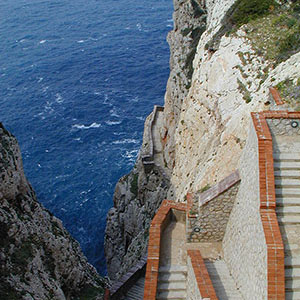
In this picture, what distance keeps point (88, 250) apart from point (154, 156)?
14.9m

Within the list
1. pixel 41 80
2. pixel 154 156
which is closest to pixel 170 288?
pixel 154 156

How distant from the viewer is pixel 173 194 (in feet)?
98.0

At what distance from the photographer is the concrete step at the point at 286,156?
13.5 m

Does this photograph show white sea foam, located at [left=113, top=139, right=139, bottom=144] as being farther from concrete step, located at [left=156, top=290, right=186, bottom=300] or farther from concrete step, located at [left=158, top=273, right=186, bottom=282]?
concrete step, located at [left=156, top=290, right=186, bottom=300]

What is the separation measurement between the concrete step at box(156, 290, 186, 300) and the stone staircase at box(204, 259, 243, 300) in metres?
1.44

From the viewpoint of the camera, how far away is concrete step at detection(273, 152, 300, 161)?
44.3 ft

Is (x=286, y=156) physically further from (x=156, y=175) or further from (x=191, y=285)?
(x=156, y=175)

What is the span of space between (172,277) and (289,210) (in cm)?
590

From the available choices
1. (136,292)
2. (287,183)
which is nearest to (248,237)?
(287,183)

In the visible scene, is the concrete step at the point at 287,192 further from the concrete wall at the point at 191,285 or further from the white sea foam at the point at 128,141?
the white sea foam at the point at 128,141

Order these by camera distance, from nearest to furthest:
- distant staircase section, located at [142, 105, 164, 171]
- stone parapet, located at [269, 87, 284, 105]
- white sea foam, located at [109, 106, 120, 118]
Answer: stone parapet, located at [269, 87, 284, 105]
distant staircase section, located at [142, 105, 164, 171]
white sea foam, located at [109, 106, 120, 118]

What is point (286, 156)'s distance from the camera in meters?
13.6

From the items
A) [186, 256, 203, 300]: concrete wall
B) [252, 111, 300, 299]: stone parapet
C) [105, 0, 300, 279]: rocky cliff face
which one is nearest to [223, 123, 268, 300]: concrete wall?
[252, 111, 300, 299]: stone parapet

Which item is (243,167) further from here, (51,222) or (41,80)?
(41,80)
